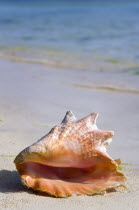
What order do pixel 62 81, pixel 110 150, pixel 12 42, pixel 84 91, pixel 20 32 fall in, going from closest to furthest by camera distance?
pixel 110 150 < pixel 84 91 < pixel 62 81 < pixel 12 42 < pixel 20 32

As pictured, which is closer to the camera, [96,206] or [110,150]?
[96,206]

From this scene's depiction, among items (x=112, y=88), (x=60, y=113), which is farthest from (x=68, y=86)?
(x=60, y=113)

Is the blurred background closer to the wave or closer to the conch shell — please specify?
the wave

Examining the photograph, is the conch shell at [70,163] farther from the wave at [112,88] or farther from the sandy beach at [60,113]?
the wave at [112,88]

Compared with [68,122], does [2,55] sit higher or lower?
lower

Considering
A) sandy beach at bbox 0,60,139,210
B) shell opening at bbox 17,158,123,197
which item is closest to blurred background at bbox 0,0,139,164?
sandy beach at bbox 0,60,139,210

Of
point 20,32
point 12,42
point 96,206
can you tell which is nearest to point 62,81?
point 96,206

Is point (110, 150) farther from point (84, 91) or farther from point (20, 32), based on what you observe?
point (20, 32)

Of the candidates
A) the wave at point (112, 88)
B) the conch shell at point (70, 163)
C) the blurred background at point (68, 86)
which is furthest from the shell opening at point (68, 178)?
the wave at point (112, 88)
